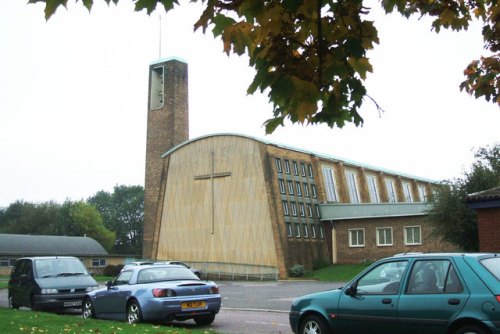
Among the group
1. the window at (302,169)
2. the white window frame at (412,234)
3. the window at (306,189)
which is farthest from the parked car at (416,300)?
the window at (302,169)

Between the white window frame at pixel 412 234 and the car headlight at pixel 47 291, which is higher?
the white window frame at pixel 412 234

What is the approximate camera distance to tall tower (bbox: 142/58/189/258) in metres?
56.2

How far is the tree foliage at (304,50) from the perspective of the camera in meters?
4.94

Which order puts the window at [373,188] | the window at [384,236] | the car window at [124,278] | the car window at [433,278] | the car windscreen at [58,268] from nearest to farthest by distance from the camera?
the car window at [433,278] → the car window at [124,278] → the car windscreen at [58,268] → the window at [384,236] → the window at [373,188]

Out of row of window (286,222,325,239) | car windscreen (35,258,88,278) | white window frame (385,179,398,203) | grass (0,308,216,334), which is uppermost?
white window frame (385,179,398,203)

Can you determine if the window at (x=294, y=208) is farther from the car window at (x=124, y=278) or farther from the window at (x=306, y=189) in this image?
the car window at (x=124, y=278)

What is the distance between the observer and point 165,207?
51.0 meters

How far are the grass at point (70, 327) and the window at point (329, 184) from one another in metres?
36.7

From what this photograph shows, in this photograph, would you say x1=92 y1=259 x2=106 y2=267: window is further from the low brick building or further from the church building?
the low brick building

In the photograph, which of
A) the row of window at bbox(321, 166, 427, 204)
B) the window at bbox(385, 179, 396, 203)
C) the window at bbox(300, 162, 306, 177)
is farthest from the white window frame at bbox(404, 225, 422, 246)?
the window at bbox(385, 179, 396, 203)

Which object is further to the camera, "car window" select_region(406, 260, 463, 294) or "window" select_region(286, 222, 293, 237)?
"window" select_region(286, 222, 293, 237)

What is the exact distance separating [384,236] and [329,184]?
8470 millimetres

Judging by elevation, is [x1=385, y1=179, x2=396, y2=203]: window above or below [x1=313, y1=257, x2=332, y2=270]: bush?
above

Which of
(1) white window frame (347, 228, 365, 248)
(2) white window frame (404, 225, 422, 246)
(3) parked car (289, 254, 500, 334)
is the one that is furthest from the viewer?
(1) white window frame (347, 228, 365, 248)
